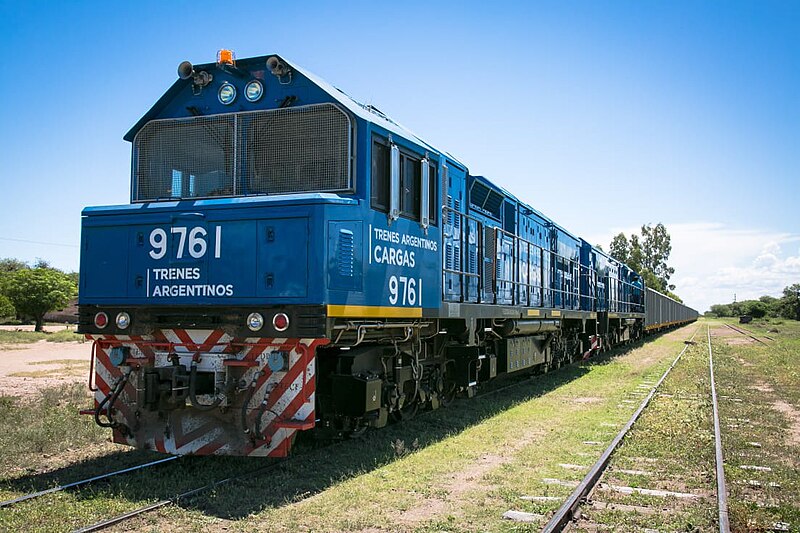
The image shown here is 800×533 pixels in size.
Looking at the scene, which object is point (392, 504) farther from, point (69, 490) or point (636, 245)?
point (636, 245)

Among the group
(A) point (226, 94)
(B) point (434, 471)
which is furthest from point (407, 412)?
(A) point (226, 94)

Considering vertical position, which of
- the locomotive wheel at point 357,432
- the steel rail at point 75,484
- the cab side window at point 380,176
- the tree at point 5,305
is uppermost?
the cab side window at point 380,176

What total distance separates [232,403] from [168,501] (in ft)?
3.55

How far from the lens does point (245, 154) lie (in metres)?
7.16

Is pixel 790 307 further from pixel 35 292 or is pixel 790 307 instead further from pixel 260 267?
pixel 260 267

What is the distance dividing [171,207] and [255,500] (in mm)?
2805

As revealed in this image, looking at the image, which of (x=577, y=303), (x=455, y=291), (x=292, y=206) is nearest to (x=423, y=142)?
(x=455, y=291)

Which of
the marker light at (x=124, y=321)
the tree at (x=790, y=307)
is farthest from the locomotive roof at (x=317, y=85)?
the tree at (x=790, y=307)

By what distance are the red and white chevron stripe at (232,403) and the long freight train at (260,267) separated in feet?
0.05

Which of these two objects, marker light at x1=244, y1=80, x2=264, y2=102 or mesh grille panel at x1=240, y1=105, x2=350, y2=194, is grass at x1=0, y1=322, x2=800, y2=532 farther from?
marker light at x1=244, y1=80, x2=264, y2=102

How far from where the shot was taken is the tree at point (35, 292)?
4291 cm

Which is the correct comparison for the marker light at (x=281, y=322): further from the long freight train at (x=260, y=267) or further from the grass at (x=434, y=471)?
the grass at (x=434, y=471)

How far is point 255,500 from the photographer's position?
18.8ft

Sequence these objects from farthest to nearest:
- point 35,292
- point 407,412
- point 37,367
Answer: point 35,292, point 37,367, point 407,412
